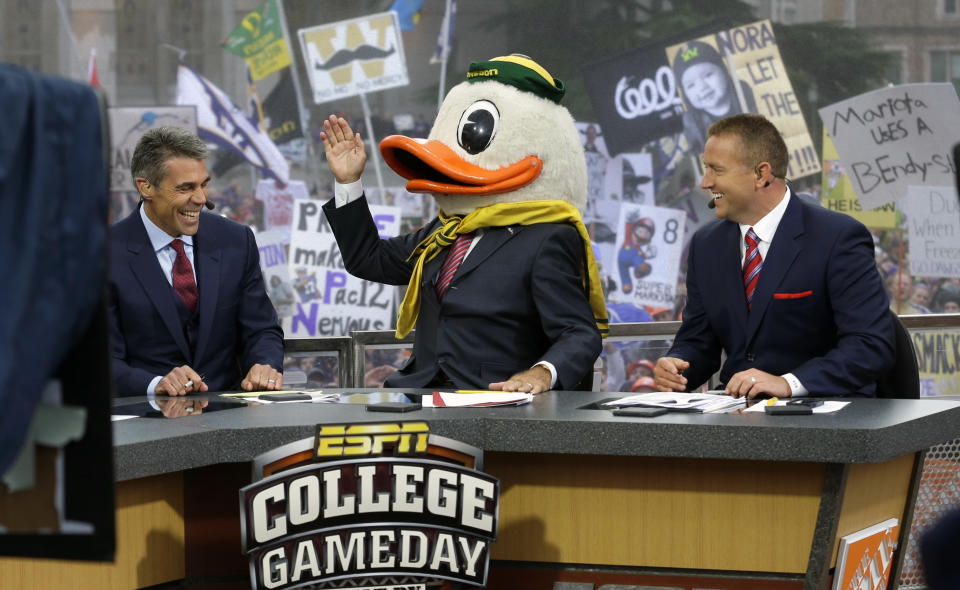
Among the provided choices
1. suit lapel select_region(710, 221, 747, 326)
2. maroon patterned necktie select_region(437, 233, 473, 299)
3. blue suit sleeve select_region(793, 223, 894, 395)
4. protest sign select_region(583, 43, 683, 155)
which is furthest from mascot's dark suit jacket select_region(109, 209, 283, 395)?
protest sign select_region(583, 43, 683, 155)

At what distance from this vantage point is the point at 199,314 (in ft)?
13.2

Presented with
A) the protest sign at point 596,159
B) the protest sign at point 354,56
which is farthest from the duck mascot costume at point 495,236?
the protest sign at point 596,159

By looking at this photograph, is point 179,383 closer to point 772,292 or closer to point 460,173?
point 460,173

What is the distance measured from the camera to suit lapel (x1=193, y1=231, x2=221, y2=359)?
400cm

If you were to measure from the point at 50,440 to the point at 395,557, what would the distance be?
1443 millimetres

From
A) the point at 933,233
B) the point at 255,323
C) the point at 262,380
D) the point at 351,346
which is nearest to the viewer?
the point at 262,380

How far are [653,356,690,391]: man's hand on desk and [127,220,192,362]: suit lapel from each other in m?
1.54

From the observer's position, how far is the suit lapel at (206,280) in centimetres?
400

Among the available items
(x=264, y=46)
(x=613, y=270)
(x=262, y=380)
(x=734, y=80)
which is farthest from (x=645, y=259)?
(x=262, y=380)

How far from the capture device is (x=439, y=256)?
3777 millimetres

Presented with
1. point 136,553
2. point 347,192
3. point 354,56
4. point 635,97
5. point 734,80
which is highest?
point 354,56

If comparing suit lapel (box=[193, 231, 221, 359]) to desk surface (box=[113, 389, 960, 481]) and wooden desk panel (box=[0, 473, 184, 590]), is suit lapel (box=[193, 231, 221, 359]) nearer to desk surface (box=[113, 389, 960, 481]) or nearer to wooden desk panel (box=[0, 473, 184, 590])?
desk surface (box=[113, 389, 960, 481])

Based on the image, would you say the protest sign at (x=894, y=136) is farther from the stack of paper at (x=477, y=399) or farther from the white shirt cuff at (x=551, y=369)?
the stack of paper at (x=477, y=399)

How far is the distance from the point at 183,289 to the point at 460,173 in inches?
41.3
